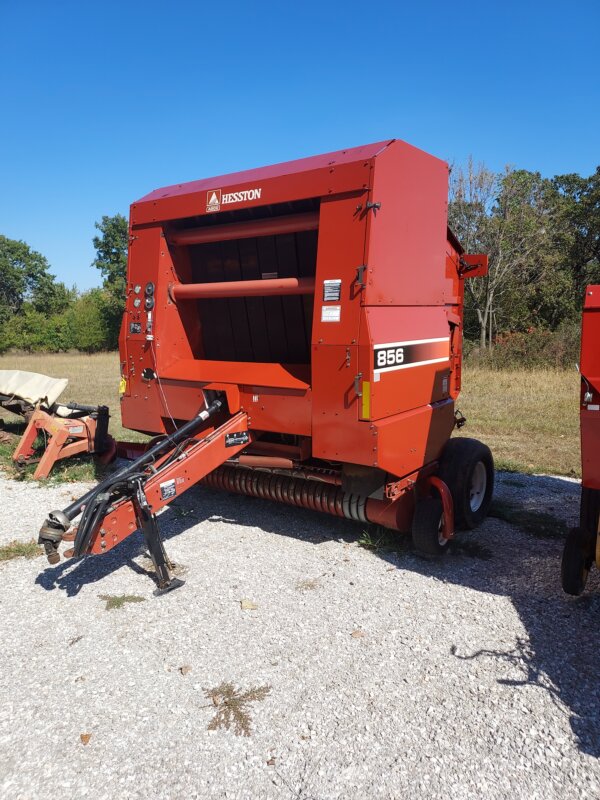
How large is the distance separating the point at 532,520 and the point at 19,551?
4393 millimetres

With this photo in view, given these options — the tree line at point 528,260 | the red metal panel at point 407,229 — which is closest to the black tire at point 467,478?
the red metal panel at point 407,229

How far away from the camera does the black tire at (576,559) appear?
3527 mm

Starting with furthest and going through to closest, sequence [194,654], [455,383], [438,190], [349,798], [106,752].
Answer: [455,383], [438,190], [194,654], [106,752], [349,798]

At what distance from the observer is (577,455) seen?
25.1ft

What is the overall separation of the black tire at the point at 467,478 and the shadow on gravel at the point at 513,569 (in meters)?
0.17

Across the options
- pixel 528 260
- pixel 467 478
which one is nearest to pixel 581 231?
pixel 528 260

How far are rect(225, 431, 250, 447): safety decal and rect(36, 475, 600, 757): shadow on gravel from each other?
966 mm

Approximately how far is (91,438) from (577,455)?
6.22 metres

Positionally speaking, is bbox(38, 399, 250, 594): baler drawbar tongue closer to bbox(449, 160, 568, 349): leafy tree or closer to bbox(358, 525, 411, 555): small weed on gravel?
bbox(358, 525, 411, 555): small weed on gravel

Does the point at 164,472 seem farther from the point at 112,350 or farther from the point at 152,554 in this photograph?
the point at 112,350

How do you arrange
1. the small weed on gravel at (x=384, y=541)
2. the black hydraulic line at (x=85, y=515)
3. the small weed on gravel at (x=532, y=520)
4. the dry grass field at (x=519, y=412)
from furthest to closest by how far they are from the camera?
the dry grass field at (x=519, y=412)
the small weed on gravel at (x=532, y=520)
the small weed on gravel at (x=384, y=541)
the black hydraulic line at (x=85, y=515)

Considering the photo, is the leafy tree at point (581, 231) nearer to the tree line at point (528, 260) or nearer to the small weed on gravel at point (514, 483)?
the tree line at point (528, 260)

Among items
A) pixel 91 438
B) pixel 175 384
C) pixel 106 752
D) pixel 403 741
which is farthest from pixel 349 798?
pixel 91 438

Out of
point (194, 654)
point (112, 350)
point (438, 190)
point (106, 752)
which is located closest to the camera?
point (106, 752)
